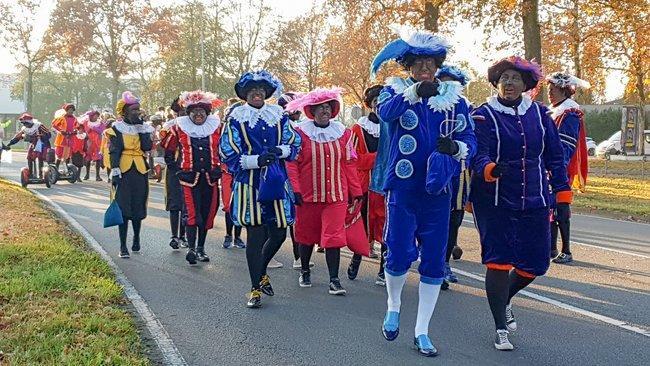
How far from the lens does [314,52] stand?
43500 mm

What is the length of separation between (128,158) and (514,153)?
571 centimetres

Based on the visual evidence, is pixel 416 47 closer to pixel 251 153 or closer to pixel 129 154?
pixel 251 153

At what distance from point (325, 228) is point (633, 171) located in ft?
78.3

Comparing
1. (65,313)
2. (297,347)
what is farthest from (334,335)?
(65,313)

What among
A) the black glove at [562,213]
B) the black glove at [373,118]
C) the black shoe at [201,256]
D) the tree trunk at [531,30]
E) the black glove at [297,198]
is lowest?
the black shoe at [201,256]

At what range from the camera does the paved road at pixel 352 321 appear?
17.4ft

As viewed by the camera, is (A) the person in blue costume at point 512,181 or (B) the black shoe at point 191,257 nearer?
(A) the person in blue costume at point 512,181

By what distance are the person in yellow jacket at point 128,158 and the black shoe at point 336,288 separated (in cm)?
326

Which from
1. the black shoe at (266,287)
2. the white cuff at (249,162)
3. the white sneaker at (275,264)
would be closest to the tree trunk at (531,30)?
the white sneaker at (275,264)

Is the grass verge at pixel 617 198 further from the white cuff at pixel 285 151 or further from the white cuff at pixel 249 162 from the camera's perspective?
the white cuff at pixel 249 162

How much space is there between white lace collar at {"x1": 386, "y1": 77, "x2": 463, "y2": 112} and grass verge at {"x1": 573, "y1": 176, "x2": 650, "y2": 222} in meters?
10.5

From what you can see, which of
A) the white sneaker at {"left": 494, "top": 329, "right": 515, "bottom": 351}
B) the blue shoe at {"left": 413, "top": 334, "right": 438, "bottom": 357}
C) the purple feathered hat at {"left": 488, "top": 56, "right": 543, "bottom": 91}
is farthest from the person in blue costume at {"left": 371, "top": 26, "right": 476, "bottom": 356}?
the white sneaker at {"left": 494, "top": 329, "right": 515, "bottom": 351}

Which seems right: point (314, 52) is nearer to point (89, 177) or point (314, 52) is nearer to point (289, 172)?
point (89, 177)

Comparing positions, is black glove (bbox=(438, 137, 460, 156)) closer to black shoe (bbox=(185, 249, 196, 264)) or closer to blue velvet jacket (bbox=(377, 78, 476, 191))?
blue velvet jacket (bbox=(377, 78, 476, 191))
